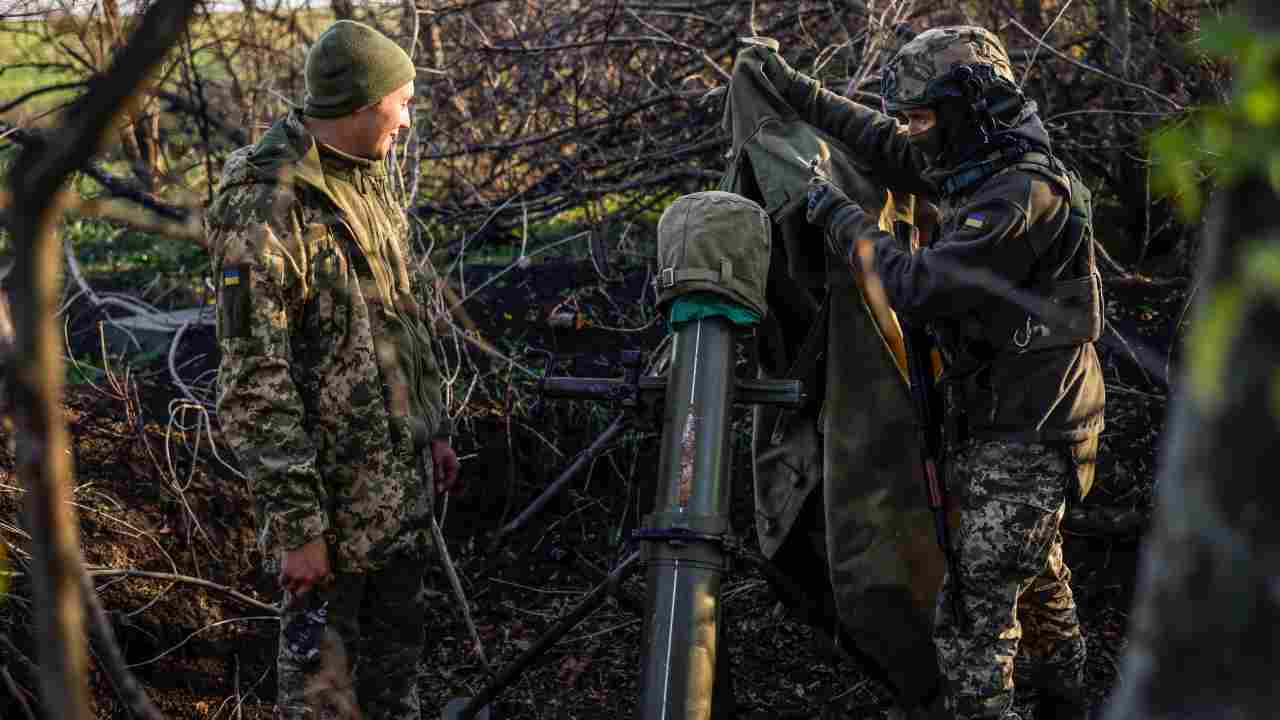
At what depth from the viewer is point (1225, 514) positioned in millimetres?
1307

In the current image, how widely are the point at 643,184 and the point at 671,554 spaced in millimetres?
3670

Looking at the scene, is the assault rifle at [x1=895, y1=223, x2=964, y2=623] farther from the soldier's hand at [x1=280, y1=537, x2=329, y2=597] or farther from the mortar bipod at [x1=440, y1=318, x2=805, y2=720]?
the soldier's hand at [x1=280, y1=537, x2=329, y2=597]

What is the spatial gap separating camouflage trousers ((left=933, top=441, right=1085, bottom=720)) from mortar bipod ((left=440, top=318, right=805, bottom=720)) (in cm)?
60

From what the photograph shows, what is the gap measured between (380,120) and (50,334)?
2122mm

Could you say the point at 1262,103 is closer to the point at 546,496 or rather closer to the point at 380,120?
the point at 380,120

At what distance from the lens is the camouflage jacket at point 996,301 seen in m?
3.55

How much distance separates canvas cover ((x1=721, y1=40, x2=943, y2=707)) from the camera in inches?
159

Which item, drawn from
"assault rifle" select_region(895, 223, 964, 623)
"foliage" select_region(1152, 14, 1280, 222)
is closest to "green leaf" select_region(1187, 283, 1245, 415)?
"foliage" select_region(1152, 14, 1280, 222)

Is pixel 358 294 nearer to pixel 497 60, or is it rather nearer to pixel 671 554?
pixel 671 554

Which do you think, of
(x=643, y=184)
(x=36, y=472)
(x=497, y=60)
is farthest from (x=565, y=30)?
(x=36, y=472)

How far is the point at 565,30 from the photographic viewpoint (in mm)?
7199

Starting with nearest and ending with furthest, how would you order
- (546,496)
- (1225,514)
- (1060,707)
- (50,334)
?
(1225,514) < (50,334) < (1060,707) < (546,496)

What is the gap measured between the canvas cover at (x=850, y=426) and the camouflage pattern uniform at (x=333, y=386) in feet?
3.87

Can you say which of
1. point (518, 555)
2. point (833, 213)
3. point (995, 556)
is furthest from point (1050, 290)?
point (518, 555)
